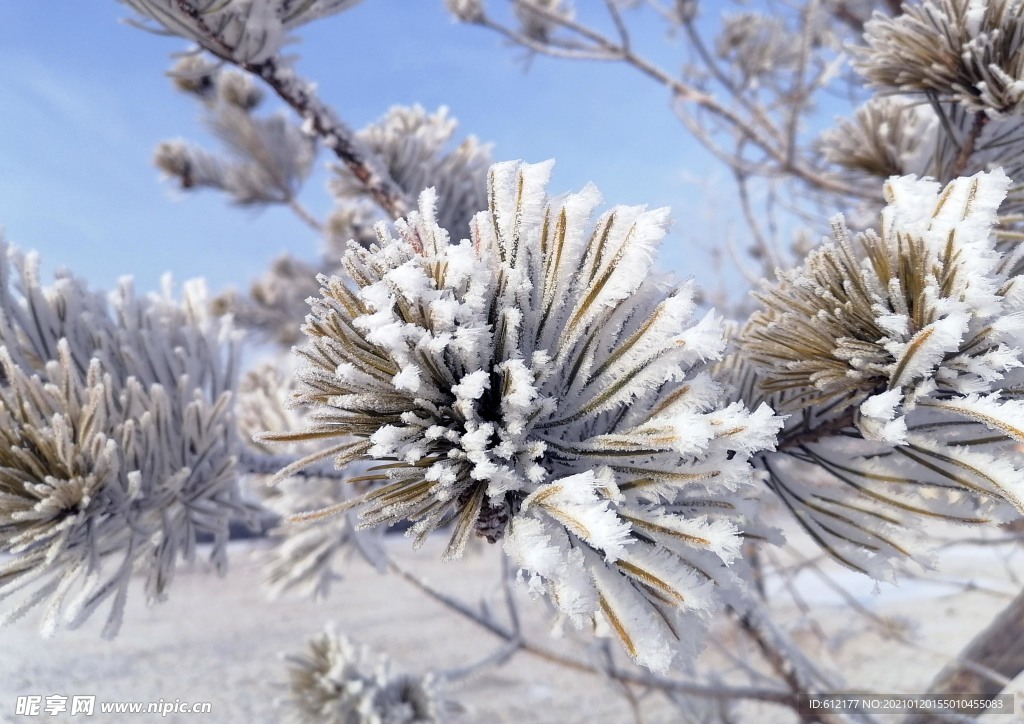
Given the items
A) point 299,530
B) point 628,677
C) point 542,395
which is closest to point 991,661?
point 628,677

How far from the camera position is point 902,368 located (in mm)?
220

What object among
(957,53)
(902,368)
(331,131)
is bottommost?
(902,368)

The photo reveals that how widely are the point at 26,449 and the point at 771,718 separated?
2.26 m

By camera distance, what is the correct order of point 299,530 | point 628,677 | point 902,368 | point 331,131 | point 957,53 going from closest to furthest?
1. point 902,368
2. point 957,53
3. point 331,131
4. point 299,530
5. point 628,677

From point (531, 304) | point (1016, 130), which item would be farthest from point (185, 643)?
point (1016, 130)

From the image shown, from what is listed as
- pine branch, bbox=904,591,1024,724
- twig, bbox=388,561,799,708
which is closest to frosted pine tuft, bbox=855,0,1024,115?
pine branch, bbox=904,591,1024,724

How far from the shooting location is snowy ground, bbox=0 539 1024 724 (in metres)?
0.91

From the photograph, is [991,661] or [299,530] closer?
[991,661]

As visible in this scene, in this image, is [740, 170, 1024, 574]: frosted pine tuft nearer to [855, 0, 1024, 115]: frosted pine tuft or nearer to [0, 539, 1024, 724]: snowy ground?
[0, 539, 1024, 724]: snowy ground

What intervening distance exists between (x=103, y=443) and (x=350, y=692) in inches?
19.9

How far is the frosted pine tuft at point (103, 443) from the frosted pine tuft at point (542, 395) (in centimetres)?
19

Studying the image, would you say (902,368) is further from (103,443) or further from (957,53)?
(103,443)

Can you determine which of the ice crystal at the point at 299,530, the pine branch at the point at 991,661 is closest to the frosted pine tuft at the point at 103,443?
the ice crystal at the point at 299,530

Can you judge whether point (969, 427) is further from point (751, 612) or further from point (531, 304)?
point (751, 612)
